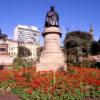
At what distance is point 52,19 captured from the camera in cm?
2166

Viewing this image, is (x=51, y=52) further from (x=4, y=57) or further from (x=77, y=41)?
(x=77, y=41)

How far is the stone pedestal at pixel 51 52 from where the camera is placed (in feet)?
65.9

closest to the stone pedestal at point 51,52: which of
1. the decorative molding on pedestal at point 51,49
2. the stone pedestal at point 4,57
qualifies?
the decorative molding on pedestal at point 51,49

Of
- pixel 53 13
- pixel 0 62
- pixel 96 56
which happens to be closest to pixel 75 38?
pixel 96 56

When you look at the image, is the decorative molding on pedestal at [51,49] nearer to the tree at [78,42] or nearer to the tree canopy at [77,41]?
the tree at [78,42]

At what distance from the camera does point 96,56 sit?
54.1 metres

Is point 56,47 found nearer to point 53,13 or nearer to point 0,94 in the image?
point 53,13

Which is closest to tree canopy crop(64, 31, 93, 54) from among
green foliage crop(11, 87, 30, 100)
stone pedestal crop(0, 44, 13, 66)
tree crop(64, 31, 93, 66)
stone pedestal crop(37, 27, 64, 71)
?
tree crop(64, 31, 93, 66)

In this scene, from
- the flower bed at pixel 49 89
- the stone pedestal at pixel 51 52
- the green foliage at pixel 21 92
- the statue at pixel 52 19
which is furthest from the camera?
the statue at pixel 52 19

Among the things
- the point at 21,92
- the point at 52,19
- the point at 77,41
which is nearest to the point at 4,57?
the point at 77,41

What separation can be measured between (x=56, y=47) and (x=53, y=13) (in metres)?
3.36

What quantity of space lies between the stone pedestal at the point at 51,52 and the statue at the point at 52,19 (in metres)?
0.49

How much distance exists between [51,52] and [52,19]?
10.3ft

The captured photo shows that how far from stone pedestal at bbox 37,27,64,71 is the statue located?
49 cm
